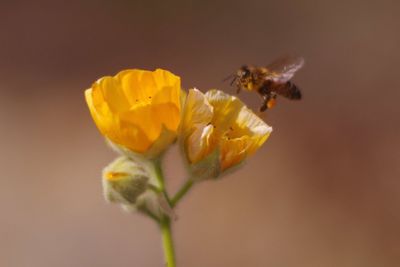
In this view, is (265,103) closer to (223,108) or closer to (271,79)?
(271,79)

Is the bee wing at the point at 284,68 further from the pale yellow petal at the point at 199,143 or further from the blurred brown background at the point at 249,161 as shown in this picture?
the blurred brown background at the point at 249,161

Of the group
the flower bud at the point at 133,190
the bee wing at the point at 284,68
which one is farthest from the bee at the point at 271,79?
the flower bud at the point at 133,190

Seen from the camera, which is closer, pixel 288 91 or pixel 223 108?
pixel 223 108

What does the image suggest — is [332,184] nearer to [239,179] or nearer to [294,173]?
[294,173]

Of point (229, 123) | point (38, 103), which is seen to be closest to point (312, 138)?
point (38, 103)

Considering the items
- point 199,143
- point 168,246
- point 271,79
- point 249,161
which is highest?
point 249,161

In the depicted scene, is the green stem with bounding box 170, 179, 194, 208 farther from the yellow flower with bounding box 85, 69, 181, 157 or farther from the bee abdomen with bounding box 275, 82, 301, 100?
the bee abdomen with bounding box 275, 82, 301, 100

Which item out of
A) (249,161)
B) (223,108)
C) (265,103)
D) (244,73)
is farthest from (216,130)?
(249,161)
